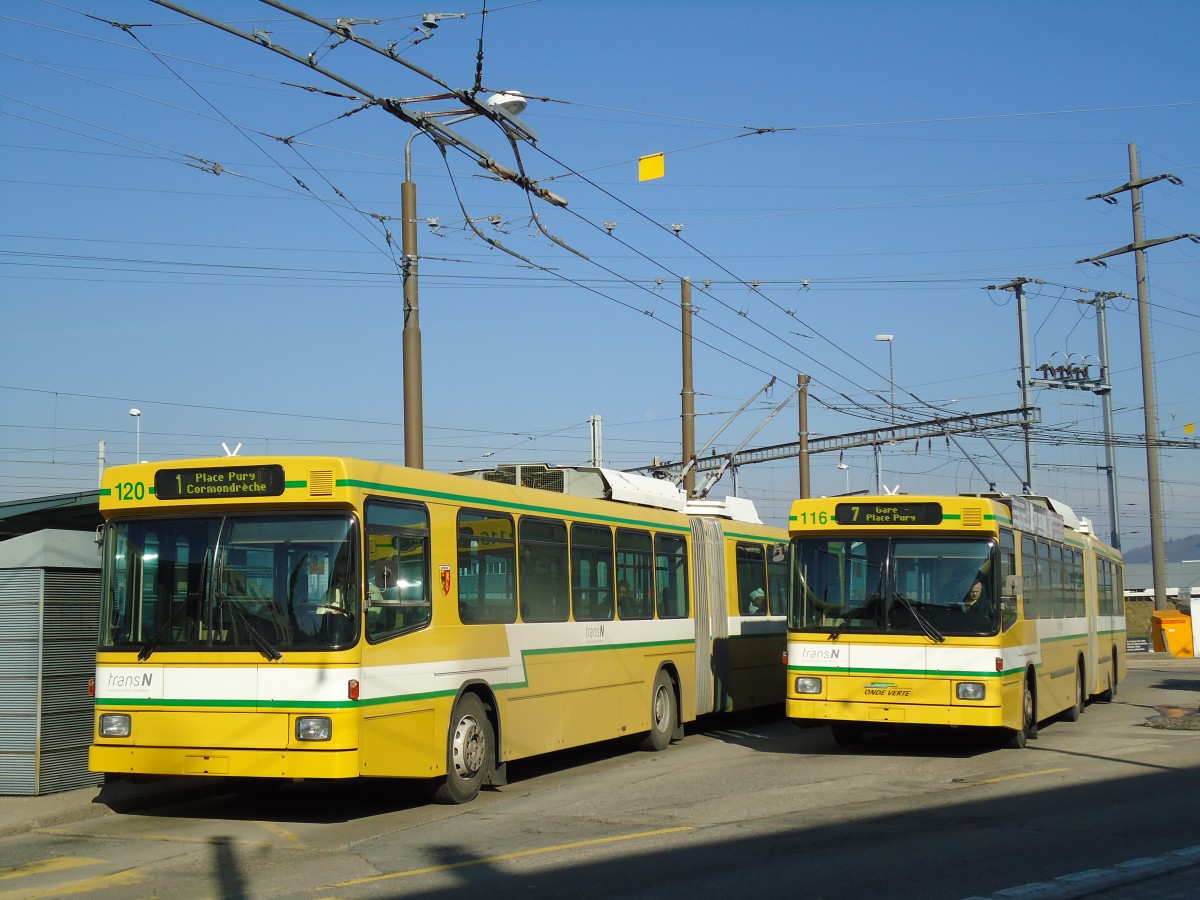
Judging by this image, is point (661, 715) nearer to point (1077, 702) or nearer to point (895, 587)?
Result: point (895, 587)

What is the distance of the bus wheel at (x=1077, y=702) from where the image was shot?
20141mm

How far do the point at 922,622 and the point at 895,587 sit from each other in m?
0.50

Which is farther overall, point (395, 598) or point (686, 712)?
point (686, 712)

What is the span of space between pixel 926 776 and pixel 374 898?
7.54 meters

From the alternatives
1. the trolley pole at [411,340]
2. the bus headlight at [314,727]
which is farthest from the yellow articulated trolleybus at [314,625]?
the trolley pole at [411,340]

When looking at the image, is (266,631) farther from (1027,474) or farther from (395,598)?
(1027,474)

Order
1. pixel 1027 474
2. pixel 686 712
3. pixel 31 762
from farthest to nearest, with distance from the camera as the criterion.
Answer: pixel 1027 474, pixel 686 712, pixel 31 762

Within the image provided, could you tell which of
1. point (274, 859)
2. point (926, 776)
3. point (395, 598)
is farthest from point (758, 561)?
point (274, 859)

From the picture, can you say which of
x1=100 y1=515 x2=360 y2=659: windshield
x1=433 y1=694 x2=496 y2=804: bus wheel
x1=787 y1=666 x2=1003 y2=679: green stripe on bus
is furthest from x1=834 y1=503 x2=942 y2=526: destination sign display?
x1=100 y1=515 x2=360 y2=659: windshield

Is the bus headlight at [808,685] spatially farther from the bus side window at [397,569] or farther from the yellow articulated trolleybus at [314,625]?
the bus side window at [397,569]

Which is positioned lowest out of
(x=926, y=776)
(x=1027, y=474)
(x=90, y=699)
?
(x=926, y=776)

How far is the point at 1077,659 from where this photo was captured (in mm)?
20312

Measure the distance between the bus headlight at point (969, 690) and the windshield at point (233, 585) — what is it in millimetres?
7183

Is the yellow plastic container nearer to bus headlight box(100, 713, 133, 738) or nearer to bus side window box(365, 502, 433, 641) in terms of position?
bus side window box(365, 502, 433, 641)
